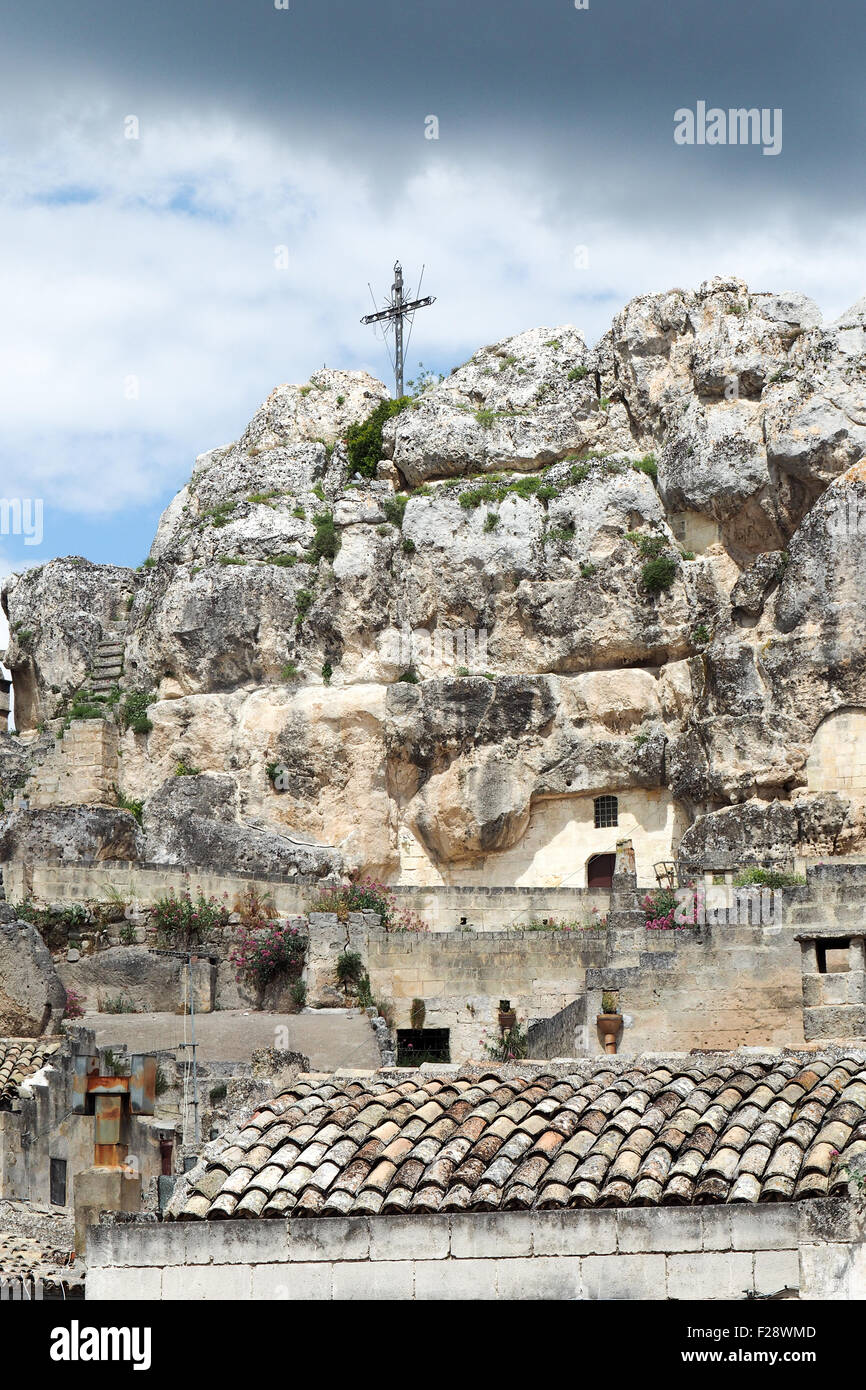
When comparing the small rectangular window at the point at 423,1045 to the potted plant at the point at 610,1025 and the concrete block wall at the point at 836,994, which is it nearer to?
the potted plant at the point at 610,1025

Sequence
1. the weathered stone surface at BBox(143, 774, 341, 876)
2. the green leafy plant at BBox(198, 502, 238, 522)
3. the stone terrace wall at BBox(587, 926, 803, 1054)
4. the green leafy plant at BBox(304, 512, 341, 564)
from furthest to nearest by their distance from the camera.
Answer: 1. the green leafy plant at BBox(198, 502, 238, 522)
2. the green leafy plant at BBox(304, 512, 341, 564)
3. the weathered stone surface at BBox(143, 774, 341, 876)
4. the stone terrace wall at BBox(587, 926, 803, 1054)

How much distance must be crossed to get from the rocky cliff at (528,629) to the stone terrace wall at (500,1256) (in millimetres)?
28333

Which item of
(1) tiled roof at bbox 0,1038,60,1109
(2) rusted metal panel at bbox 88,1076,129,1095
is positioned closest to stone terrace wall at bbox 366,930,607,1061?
(1) tiled roof at bbox 0,1038,60,1109

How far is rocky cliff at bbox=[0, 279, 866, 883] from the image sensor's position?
136ft

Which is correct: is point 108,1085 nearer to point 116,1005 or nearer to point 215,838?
point 116,1005

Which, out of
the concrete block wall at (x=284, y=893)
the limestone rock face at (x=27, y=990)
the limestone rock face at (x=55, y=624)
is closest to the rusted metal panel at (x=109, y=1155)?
the limestone rock face at (x=27, y=990)

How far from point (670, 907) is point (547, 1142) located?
18.1m

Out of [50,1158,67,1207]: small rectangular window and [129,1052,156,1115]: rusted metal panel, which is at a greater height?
[129,1052,156,1115]: rusted metal panel

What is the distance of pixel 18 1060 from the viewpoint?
24500 millimetres

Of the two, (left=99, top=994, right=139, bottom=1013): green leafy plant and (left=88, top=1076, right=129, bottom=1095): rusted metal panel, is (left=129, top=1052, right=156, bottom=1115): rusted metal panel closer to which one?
(left=88, top=1076, right=129, bottom=1095): rusted metal panel

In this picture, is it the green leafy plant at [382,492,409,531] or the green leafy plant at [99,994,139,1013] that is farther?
the green leafy plant at [382,492,409,531]

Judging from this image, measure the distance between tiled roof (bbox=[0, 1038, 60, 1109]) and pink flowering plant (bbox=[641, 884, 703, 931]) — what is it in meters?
8.64

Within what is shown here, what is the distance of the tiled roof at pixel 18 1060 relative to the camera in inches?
901

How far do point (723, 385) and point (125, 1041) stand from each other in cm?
2547
